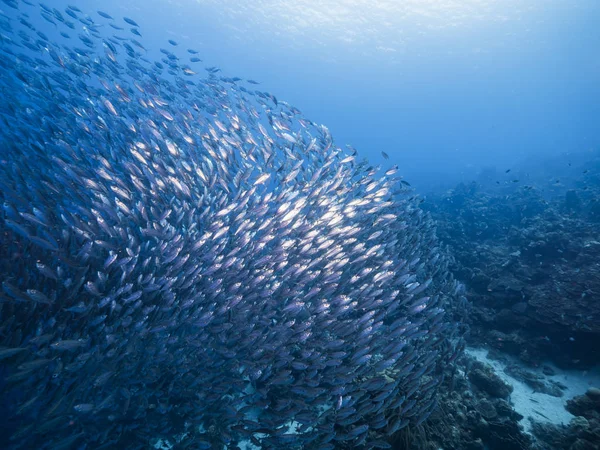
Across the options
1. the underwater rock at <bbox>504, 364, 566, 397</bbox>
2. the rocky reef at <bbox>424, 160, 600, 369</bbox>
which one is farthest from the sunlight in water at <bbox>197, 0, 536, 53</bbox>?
the underwater rock at <bbox>504, 364, 566, 397</bbox>

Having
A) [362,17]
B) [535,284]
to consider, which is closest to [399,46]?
[362,17]

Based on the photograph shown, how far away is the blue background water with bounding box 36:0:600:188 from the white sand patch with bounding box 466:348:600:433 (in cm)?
3611

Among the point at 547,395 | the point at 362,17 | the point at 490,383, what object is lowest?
the point at 490,383

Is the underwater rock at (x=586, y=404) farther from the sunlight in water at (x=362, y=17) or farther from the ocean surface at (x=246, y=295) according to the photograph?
the sunlight in water at (x=362, y=17)

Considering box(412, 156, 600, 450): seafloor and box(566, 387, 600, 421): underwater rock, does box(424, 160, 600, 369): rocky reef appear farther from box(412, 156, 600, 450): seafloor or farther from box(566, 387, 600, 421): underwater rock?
box(566, 387, 600, 421): underwater rock

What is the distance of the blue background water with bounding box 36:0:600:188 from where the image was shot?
4275 centimetres

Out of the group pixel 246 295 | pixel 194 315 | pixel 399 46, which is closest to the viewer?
pixel 194 315

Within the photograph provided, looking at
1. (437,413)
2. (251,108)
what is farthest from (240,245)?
(251,108)

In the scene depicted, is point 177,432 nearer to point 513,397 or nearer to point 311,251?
point 311,251

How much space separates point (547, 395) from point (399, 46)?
62.4m

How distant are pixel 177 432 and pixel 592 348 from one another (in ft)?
32.2

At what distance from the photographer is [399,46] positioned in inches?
2180

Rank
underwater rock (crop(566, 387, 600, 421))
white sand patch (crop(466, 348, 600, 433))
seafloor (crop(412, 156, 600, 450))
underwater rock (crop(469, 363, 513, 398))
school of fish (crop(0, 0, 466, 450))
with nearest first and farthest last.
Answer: school of fish (crop(0, 0, 466, 450)) < seafloor (crop(412, 156, 600, 450)) < underwater rock (crop(566, 387, 600, 421)) < white sand patch (crop(466, 348, 600, 433)) < underwater rock (crop(469, 363, 513, 398))

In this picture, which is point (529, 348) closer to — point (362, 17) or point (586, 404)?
point (586, 404)
